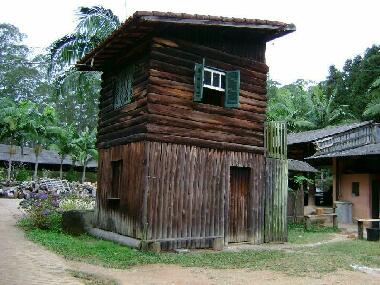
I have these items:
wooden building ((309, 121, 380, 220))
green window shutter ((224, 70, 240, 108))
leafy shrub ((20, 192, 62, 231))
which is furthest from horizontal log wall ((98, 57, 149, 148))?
wooden building ((309, 121, 380, 220))

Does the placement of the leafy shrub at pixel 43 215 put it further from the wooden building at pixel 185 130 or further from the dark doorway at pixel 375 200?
the dark doorway at pixel 375 200

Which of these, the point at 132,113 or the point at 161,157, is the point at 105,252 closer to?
the point at 161,157

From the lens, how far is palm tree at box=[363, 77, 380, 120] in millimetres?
31141

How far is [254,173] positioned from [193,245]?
308cm

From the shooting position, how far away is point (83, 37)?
2066 cm

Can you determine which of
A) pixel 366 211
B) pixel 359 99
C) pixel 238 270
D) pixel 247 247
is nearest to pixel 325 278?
pixel 238 270

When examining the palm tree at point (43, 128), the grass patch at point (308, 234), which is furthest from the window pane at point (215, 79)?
the palm tree at point (43, 128)

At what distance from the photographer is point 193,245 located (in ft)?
38.5

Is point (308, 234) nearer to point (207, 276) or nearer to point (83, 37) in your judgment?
point (207, 276)

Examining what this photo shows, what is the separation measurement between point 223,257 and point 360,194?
550 inches

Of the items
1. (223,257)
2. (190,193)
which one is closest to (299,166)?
(190,193)

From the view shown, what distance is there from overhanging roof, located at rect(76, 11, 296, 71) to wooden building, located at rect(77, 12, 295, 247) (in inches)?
1.2

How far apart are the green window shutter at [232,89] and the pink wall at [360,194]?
1213 cm

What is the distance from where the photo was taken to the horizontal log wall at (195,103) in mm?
11438
